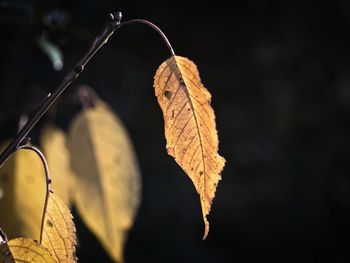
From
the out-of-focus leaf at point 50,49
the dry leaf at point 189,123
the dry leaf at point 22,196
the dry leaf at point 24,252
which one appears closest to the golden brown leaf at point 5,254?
the dry leaf at point 24,252

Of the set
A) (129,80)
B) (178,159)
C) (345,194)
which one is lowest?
(345,194)

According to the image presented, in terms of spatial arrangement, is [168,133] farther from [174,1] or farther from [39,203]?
[174,1]

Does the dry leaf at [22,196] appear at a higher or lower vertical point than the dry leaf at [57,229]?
lower

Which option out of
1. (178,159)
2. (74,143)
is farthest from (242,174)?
(178,159)

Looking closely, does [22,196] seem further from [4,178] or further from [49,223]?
[49,223]

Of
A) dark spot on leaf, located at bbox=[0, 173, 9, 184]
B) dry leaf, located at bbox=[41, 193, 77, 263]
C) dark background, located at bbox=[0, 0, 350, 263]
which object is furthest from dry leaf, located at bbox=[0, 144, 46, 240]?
dark background, located at bbox=[0, 0, 350, 263]

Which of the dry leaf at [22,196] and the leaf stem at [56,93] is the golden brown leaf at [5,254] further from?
the dry leaf at [22,196]
